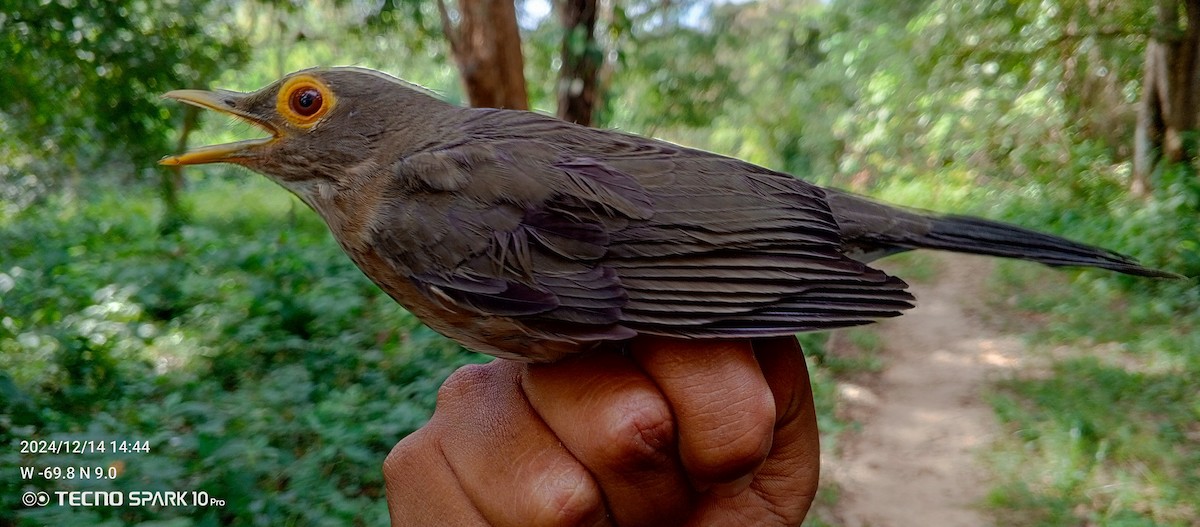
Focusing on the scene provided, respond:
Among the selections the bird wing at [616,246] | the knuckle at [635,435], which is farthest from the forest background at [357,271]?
the knuckle at [635,435]

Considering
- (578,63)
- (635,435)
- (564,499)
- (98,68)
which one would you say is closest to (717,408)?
(635,435)

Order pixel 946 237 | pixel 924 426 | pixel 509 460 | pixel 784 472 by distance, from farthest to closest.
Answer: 1. pixel 924 426
2. pixel 946 237
3. pixel 784 472
4. pixel 509 460

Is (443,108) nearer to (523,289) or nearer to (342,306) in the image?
(523,289)

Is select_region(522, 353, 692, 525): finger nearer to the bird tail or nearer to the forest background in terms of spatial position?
the bird tail

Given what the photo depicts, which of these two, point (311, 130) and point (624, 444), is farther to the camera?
point (311, 130)

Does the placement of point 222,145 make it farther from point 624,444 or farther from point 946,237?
point 946,237

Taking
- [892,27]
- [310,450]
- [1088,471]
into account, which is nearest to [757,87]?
[892,27]
